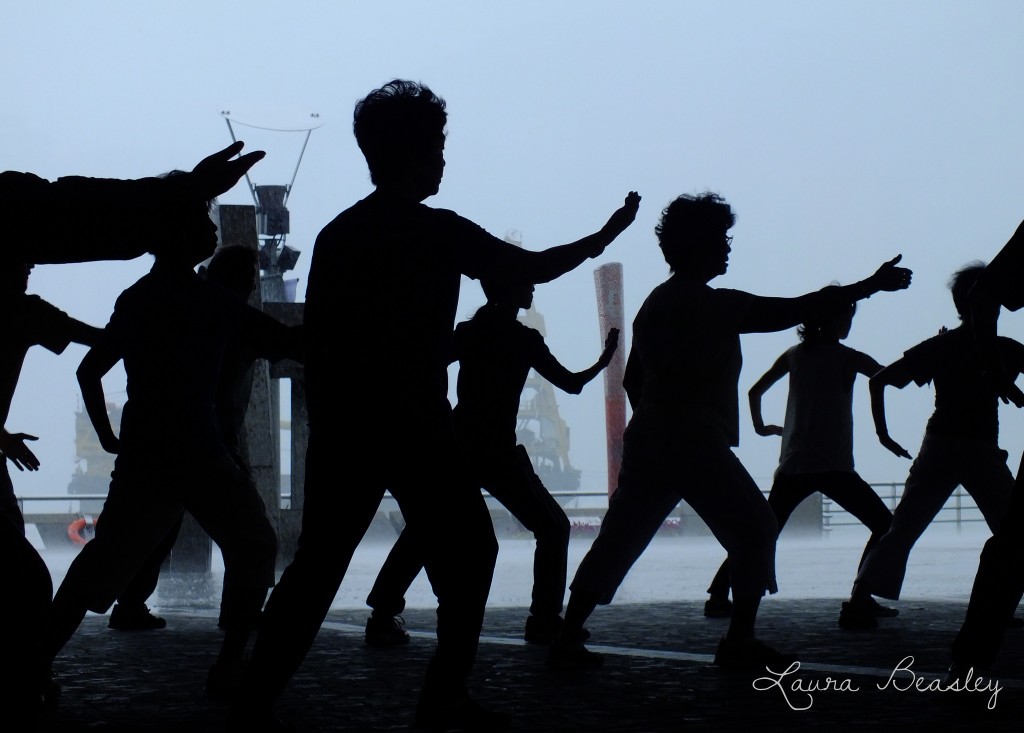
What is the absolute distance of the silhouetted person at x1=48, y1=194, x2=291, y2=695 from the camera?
3.80m

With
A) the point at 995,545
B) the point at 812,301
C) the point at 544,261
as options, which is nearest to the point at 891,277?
the point at 812,301

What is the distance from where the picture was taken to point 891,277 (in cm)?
381

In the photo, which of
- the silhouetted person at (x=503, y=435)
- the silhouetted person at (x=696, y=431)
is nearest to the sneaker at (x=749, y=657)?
the silhouetted person at (x=696, y=431)

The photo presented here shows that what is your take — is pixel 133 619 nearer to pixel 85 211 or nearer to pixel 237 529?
pixel 237 529

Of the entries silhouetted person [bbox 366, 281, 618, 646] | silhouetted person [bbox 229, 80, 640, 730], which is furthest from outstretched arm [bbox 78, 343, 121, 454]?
silhouetted person [bbox 366, 281, 618, 646]

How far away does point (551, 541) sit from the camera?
553 centimetres

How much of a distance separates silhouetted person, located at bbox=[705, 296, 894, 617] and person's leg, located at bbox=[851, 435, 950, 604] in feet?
→ 1.01

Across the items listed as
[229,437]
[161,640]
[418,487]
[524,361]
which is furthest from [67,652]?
[418,487]

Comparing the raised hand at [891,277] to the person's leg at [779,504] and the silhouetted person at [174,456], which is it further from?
the person's leg at [779,504]

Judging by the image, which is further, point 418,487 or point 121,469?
point 121,469

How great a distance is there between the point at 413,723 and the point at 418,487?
2.20 feet

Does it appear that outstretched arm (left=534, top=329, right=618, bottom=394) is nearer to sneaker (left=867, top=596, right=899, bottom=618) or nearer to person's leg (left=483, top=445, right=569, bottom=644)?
person's leg (left=483, top=445, right=569, bottom=644)

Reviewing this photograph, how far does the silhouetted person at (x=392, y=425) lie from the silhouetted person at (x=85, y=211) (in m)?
0.87

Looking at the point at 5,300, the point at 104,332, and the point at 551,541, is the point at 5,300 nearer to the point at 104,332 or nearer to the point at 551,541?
the point at 104,332
